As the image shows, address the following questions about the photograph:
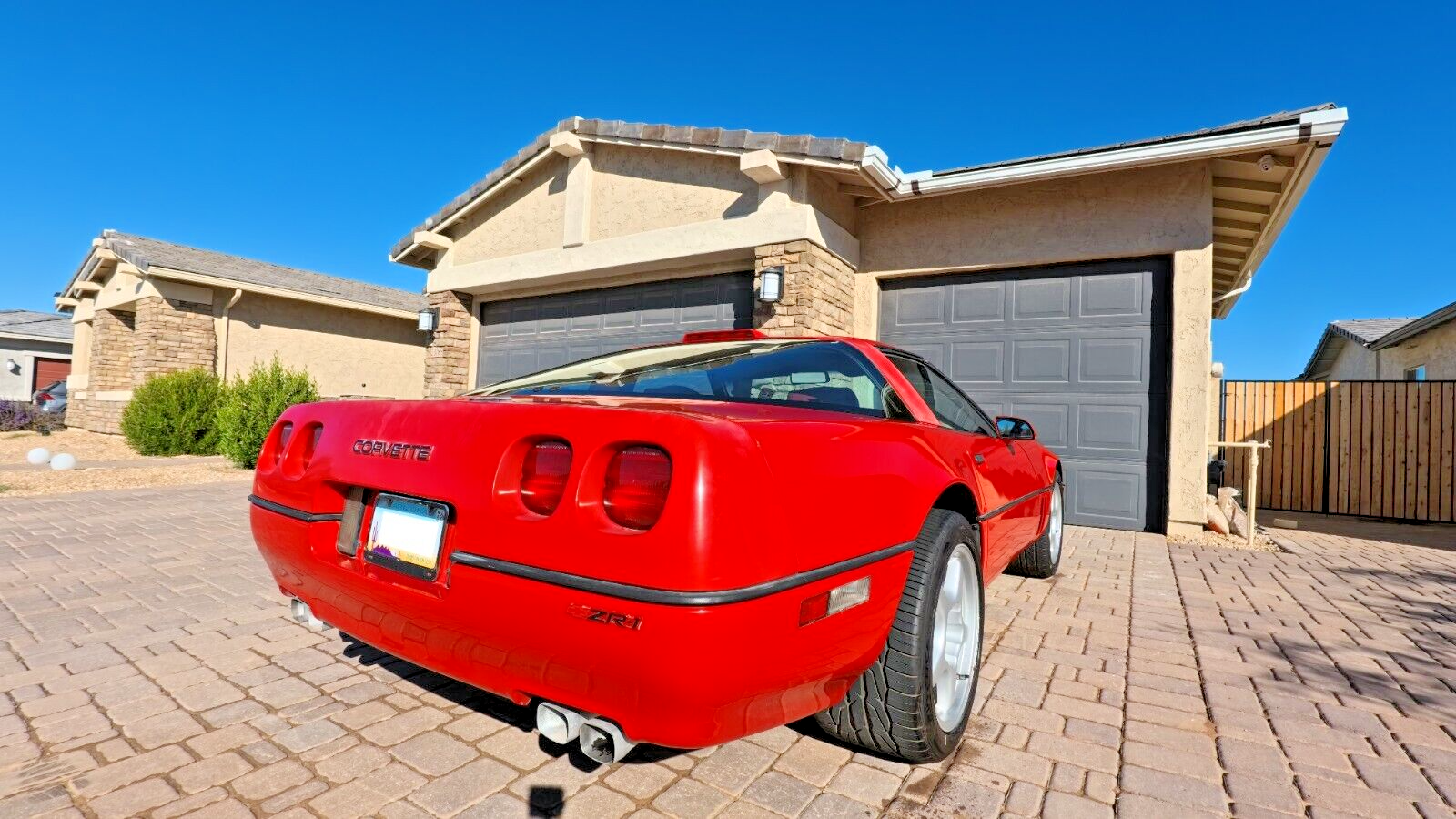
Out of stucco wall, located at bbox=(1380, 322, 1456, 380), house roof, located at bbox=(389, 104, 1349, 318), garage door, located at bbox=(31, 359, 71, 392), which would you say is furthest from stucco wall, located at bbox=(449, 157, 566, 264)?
garage door, located at bbox=(31, 359, 71, 392)

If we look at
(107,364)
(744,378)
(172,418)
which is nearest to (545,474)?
(744,378)

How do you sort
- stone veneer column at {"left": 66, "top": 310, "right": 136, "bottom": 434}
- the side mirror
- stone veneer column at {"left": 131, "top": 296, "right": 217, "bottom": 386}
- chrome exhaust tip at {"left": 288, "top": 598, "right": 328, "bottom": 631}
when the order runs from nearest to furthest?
chrome exhaust tip at {"left": 288, "top": 598, "right": 328, "bottom": 631} < the side mirror < stone veneer column at {"left": 131, "top": 296, "right": 217, "bottom": 386} < stone veneer column at {"left": 66, "top": 310, "right": 136, "bottom": 434}

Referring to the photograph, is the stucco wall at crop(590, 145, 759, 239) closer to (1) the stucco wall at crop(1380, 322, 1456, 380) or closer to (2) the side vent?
(2) the side vent

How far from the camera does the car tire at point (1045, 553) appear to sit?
417cm

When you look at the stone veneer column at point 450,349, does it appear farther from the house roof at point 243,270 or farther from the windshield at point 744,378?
the windshield at point 744,378

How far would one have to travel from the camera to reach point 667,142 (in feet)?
24.6

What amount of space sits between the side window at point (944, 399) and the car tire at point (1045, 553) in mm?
1121

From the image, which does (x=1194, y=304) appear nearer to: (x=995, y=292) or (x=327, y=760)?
(x=995, y=292)

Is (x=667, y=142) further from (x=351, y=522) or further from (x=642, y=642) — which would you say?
(x=642, y=642)

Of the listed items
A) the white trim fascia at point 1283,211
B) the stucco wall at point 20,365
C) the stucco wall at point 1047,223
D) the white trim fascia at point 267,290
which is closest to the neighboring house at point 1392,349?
the white trim fascia at point 1283,211

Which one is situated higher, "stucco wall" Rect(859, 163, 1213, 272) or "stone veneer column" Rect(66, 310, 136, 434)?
"stucco wall" Rect(859, 163, 1213, 272)

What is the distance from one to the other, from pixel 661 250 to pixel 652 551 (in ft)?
22.4

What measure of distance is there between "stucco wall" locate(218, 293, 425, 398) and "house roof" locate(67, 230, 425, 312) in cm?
46

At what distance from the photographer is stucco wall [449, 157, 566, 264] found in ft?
29.1
